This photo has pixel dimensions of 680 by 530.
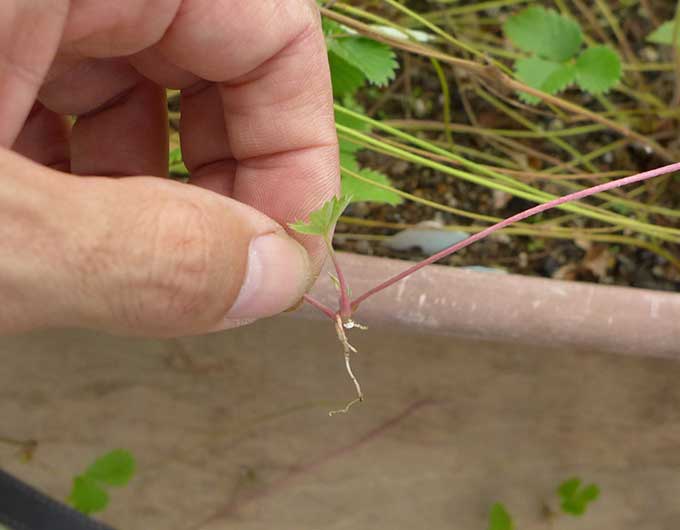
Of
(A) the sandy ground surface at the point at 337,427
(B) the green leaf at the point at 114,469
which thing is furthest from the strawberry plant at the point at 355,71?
(B) the green leaf at the point at 114,469

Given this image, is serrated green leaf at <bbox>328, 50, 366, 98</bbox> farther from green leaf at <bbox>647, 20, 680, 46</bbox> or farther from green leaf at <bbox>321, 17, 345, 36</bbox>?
green leaf at <bbox>647, 20, 680, 46</bbox>

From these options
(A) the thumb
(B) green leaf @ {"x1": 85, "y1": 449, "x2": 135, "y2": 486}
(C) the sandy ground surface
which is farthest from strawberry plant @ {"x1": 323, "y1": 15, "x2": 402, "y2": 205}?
(B) green leaf @ {"x1": 85, "y1": 449, "x2": 135, "y2": 486}

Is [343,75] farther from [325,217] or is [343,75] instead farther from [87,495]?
[87,495]

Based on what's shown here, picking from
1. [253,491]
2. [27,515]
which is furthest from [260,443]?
[27,515]

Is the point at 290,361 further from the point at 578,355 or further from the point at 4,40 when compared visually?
the point at 4,40

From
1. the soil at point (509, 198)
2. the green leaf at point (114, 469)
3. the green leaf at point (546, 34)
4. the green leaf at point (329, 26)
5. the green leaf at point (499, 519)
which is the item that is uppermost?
the green leaf at point (329, 26)

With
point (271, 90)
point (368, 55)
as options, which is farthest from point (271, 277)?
point (368, 55)

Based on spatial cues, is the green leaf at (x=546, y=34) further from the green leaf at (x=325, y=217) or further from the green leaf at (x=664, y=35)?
the green leaf at (x=325, y=217)
